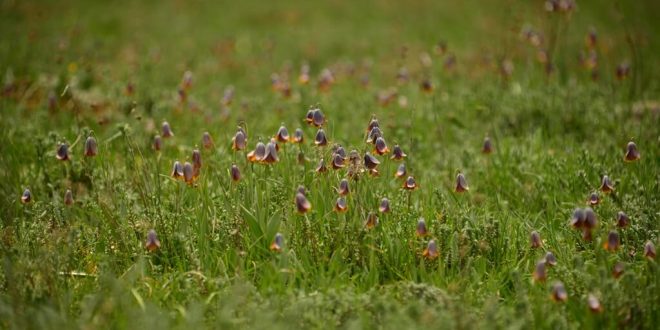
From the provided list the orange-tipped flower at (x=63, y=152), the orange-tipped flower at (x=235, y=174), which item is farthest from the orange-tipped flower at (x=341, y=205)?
the orange-tipped flower at (x=63, y=152)

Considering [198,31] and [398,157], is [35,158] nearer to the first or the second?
[398,157]

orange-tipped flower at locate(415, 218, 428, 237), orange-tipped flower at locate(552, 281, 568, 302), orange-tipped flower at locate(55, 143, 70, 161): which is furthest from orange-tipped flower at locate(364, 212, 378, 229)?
orange-tipped flower at locate(55, 143, 70, 161)

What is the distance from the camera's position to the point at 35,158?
15.8ft

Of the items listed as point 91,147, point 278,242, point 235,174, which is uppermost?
point 91,147

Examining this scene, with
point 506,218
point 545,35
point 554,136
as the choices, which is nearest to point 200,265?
point 506,218

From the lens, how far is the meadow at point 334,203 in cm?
295

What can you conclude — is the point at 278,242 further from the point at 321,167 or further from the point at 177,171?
the point at 177,171

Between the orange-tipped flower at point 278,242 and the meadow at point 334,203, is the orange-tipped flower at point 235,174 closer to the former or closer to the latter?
the meadow at point 334,203

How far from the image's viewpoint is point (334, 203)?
3.61 m

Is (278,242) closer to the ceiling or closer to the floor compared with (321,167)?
closer to the floor

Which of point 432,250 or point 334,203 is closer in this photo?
point 432,250

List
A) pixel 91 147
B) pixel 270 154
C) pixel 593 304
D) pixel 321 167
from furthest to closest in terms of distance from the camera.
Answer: pixel 91 147 < pixel 321 167 < pixel 270 154 < pixel 593 304

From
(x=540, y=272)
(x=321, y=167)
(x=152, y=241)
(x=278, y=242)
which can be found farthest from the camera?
(x=321, y=167)

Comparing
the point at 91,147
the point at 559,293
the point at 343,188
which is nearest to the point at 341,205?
the point at 343,188
